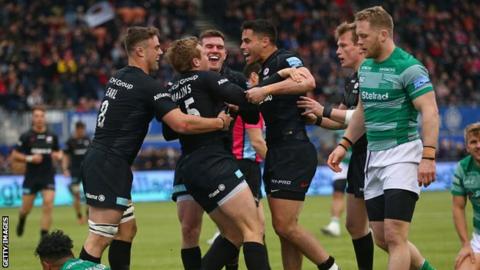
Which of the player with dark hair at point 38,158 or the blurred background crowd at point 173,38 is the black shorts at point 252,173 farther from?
the blurred background crowd at point 173,38

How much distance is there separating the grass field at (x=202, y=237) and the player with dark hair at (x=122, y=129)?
4016 millimetres

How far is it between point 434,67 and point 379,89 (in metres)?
31.2

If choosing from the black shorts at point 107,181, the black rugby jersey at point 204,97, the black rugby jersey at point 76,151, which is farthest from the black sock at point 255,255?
the black rugby jersey at point 76,151

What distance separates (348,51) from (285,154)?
5.73ft

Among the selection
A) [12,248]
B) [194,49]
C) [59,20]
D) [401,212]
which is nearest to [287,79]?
[194,49]

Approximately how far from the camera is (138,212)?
25.0 metres

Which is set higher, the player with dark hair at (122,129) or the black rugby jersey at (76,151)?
the player with dark hair at (122,129)

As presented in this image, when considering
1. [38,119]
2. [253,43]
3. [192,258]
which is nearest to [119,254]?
[192,258]

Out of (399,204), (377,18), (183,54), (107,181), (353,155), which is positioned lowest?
(399,204)

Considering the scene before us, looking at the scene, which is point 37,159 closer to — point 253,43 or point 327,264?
point 253,43

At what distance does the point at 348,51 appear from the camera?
11.6 m

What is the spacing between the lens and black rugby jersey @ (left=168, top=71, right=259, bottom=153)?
32.0 feet

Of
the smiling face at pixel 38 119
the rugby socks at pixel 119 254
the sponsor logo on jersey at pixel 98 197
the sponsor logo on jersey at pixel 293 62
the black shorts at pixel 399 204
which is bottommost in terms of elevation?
the rugby socks at pixel 119 254

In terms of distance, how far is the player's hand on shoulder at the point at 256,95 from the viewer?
977cm
